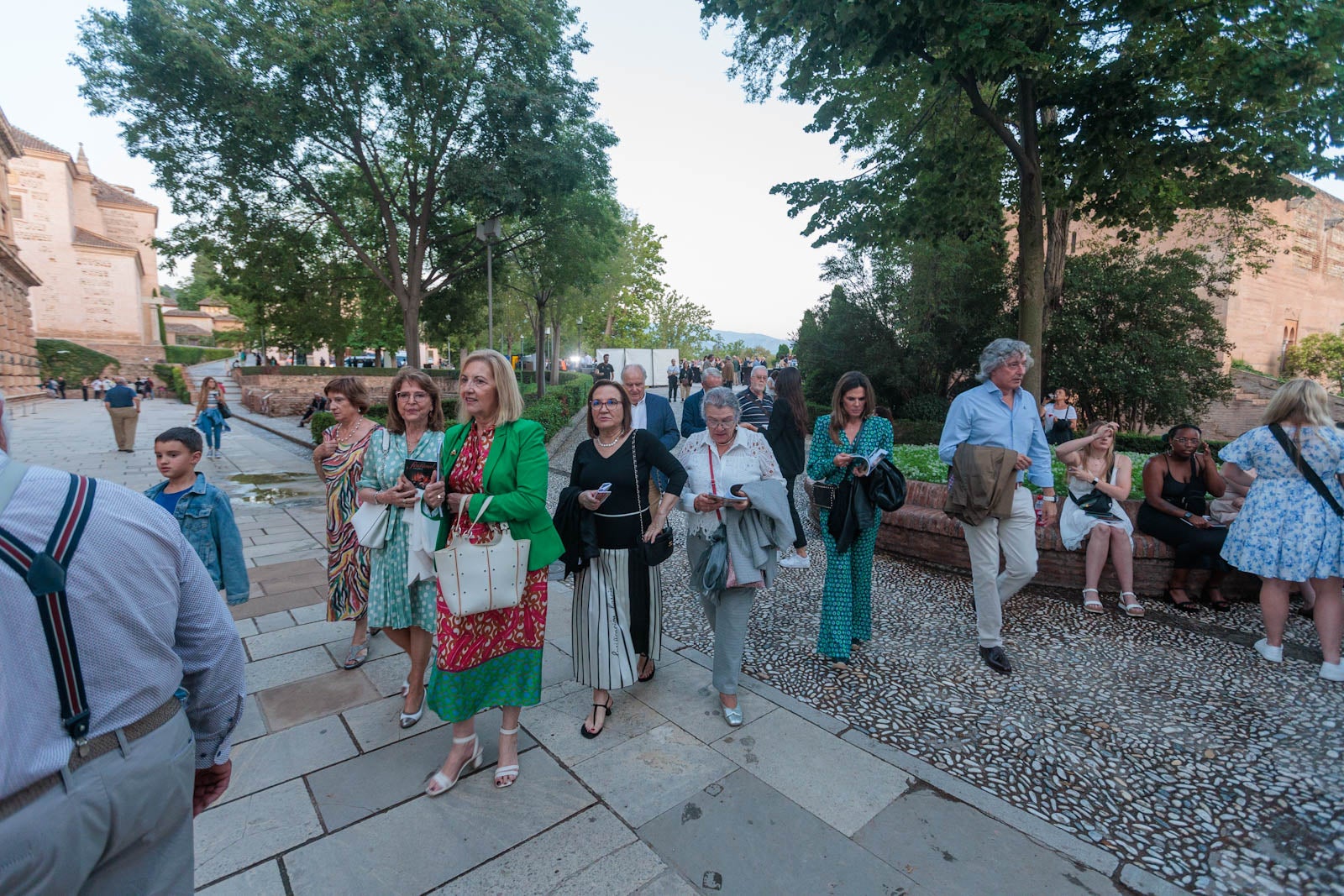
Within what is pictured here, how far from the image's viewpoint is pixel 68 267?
→ 45875mm

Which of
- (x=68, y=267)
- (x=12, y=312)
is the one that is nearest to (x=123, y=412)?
(x=12, y=312)

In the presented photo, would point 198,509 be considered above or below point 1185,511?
above

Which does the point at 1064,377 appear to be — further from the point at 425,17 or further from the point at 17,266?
the point at 17,266

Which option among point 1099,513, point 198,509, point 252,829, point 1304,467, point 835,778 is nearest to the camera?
point 252,829

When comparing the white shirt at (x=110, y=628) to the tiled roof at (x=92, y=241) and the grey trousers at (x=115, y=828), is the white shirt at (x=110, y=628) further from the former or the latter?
the tiled roof at (x=92, y=241)

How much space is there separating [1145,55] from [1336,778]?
748 cm

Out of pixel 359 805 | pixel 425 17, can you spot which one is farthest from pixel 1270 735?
pixel 425 17

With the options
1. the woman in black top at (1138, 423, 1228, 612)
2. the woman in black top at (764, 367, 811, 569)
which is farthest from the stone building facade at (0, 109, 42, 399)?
the woman in black top at (1138, 423, 1228, 612)

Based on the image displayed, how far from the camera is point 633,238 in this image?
36.9 m

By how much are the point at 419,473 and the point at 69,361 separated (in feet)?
168

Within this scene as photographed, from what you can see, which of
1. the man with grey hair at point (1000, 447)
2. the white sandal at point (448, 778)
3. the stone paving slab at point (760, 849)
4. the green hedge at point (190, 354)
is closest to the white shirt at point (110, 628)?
the white sandal at point (448, 778)

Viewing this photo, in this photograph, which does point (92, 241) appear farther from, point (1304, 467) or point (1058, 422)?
point (1304, 467)

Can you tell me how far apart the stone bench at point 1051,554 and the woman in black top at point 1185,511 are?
9cm

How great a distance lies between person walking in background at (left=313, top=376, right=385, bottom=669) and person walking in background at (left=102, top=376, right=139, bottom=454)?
46.0 ft
